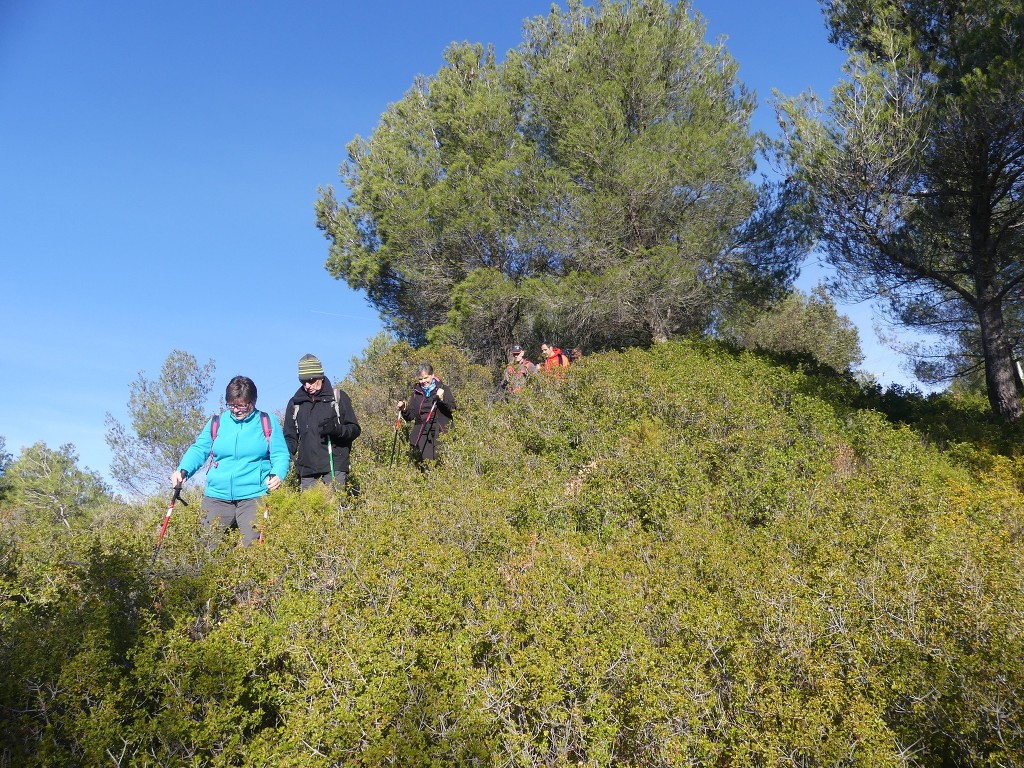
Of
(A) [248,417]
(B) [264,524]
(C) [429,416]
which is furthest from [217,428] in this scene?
(C) [429,416]

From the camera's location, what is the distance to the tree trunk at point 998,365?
10.5 m

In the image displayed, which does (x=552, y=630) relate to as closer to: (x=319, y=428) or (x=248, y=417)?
(x=248, y=417)

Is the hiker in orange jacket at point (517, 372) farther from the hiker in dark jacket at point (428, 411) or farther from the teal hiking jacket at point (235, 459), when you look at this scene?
the teal hiking jacket at point (235, 459)

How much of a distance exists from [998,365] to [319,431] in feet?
35.4

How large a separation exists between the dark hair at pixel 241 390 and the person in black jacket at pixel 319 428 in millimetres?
1030

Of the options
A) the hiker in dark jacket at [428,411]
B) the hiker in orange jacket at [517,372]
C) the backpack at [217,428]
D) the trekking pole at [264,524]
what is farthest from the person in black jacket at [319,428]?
the hiker in orange jacket at [517,372]

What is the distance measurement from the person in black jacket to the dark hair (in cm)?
103

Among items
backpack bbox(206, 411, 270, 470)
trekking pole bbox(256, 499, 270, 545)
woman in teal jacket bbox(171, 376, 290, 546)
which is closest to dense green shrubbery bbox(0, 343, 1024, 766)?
trekking pole bbox(256, 499, 270, 545)

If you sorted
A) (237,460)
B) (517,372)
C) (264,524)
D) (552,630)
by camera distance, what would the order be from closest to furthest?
(552,630) → (264,524) → (237,460) → (517,372)

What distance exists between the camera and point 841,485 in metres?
5.48

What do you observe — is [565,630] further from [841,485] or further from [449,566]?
[841,485]

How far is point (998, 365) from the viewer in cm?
1059

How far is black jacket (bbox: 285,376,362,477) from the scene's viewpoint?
6.21 metres

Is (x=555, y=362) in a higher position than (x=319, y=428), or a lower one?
higher
